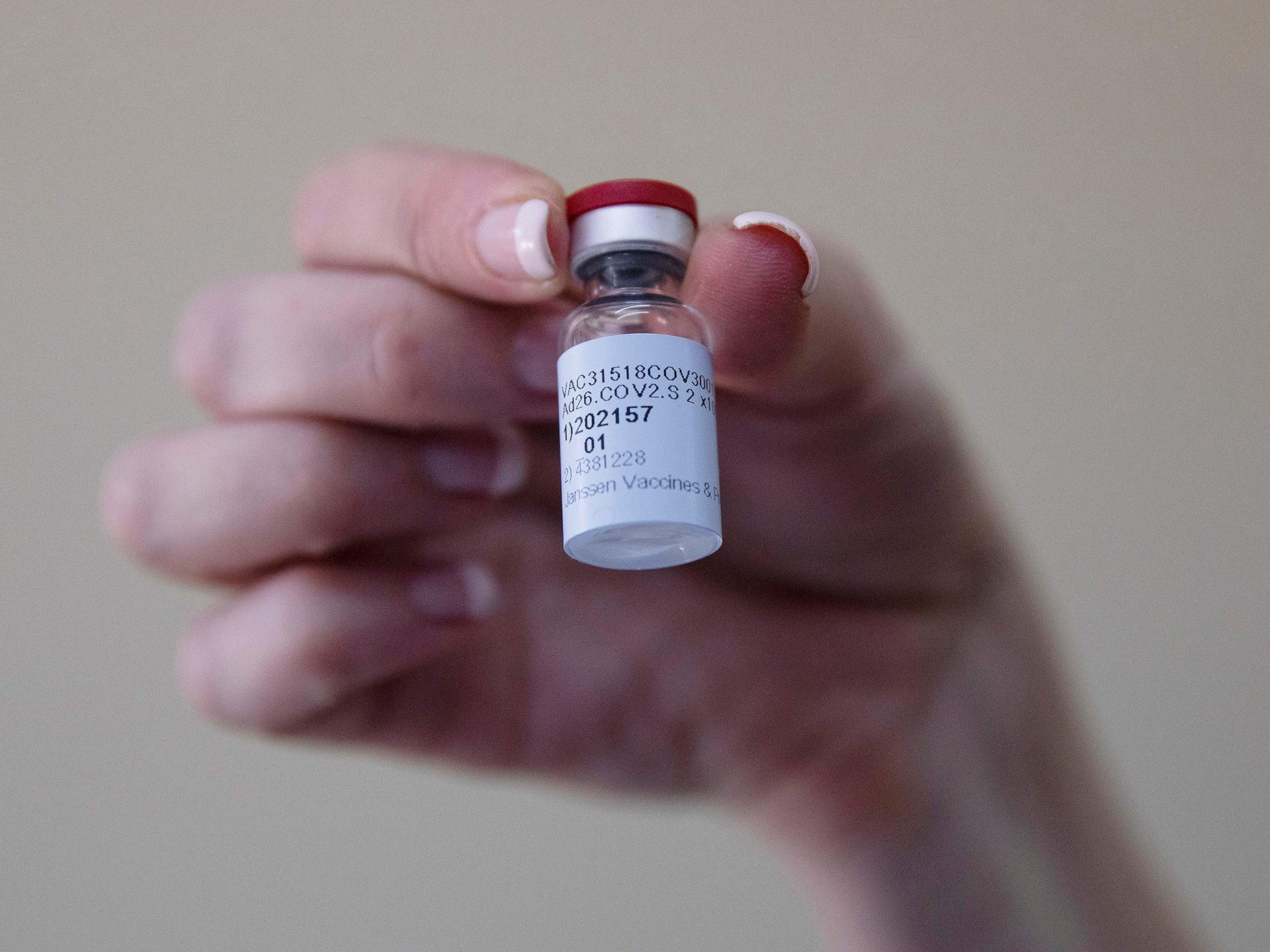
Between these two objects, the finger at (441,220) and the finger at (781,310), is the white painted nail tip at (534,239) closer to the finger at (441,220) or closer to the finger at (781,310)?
the finger at (441,220)

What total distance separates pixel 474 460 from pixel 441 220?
1.02ft

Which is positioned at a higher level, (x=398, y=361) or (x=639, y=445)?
(x=398, y=361)

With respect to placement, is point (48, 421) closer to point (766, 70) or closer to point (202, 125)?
point (202, 125)

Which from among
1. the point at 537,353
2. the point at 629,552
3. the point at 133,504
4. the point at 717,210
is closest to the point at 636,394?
the point at 629,552

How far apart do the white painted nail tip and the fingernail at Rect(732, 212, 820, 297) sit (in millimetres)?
145

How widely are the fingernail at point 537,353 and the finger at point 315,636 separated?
31 centimetres

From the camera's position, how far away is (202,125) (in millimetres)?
1962

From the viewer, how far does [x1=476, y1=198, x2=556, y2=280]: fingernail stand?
0.81 m

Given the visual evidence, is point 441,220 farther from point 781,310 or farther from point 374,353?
point 781,310

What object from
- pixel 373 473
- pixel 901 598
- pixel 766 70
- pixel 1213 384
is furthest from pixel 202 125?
pixel 1213 384

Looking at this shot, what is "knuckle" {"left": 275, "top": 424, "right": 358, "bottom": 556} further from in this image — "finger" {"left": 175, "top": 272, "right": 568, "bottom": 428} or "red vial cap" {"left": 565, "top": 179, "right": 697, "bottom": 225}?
"red vial cap" {"left": 565, "top": 179, "right": 697, "bottom": 225}

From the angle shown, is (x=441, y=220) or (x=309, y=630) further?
(x=309, y=630)

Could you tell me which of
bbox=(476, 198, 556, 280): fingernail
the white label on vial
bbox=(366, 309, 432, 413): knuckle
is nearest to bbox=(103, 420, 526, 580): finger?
bbox=(366, 309, 432, 413): knuckle

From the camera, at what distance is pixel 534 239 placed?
2.65ft
